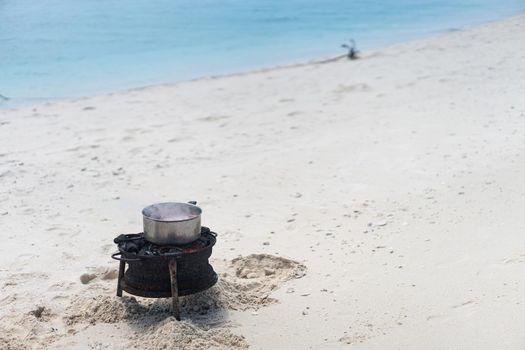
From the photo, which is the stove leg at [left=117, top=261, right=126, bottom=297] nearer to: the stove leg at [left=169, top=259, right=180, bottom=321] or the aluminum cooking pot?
the aluminum cooking pot

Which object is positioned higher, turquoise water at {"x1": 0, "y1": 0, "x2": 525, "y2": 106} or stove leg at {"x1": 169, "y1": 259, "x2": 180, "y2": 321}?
stove leg at {"x1": 169, "y1": 259, "x2": 180, "y2": 321}

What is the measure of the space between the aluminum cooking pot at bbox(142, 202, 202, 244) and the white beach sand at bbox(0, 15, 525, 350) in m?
0.40

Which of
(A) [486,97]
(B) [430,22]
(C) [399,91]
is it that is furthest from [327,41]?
(A) [486,97]

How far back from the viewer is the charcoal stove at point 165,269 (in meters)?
4.25

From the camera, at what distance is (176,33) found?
2047 centimetres

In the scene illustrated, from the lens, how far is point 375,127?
8344 millimetres

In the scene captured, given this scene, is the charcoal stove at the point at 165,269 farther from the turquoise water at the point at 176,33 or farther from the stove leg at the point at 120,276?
the turquoise water at the point at 176,33

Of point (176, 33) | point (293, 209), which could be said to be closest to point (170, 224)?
point (293, 209)

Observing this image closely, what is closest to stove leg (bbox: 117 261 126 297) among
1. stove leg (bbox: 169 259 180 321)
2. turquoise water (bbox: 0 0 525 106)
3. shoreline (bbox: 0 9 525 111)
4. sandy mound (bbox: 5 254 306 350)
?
sandy mound (bbox: 5 254 306 350)

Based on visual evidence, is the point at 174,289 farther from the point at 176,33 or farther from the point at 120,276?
the point at 176,33

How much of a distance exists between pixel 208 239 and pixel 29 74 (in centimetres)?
1122

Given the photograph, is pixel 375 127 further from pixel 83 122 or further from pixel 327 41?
pixel 327 41

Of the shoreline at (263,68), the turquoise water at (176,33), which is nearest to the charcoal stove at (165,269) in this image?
the shoreline at (263,68)

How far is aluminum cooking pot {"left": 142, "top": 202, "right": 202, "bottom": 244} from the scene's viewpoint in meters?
4.28
